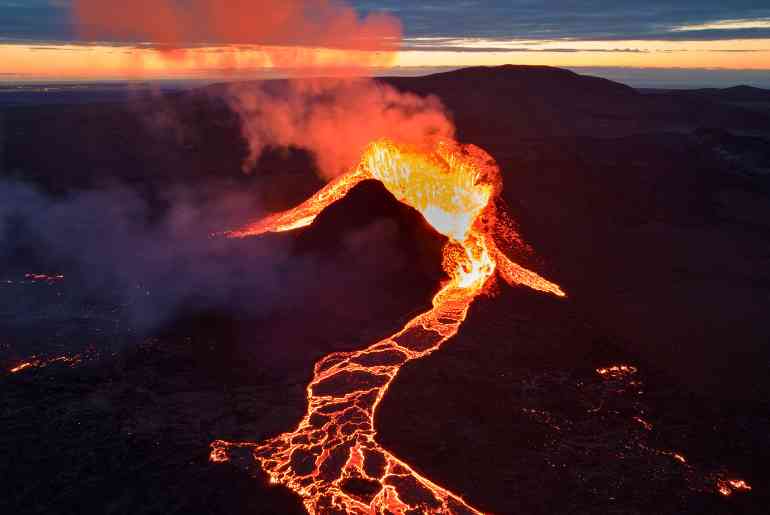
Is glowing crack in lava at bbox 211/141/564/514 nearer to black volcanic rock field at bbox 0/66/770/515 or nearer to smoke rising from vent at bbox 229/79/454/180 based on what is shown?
black volcanic rock field at bbox 0/66/770/515

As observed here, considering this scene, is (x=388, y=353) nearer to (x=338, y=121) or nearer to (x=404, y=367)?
(x=404, y=367)

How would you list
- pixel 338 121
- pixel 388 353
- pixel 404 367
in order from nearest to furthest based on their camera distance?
pixel 404 367 → pixel 388 353 → pixel 338 121

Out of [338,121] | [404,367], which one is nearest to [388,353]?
[404,367]

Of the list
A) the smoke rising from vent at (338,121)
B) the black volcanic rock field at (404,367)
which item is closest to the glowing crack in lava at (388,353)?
the black volcanic rock field at (404,367)

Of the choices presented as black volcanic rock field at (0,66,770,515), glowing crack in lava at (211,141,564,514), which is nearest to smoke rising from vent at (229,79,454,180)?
glowing crack in lava at (211,141,564,514)

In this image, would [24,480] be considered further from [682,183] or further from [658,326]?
[682,183]

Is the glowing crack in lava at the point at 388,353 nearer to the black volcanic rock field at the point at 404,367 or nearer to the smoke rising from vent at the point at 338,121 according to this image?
the black volcanic rock field at the point at 404,367

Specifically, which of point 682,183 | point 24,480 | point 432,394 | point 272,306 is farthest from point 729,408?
Answer: point 682,183
